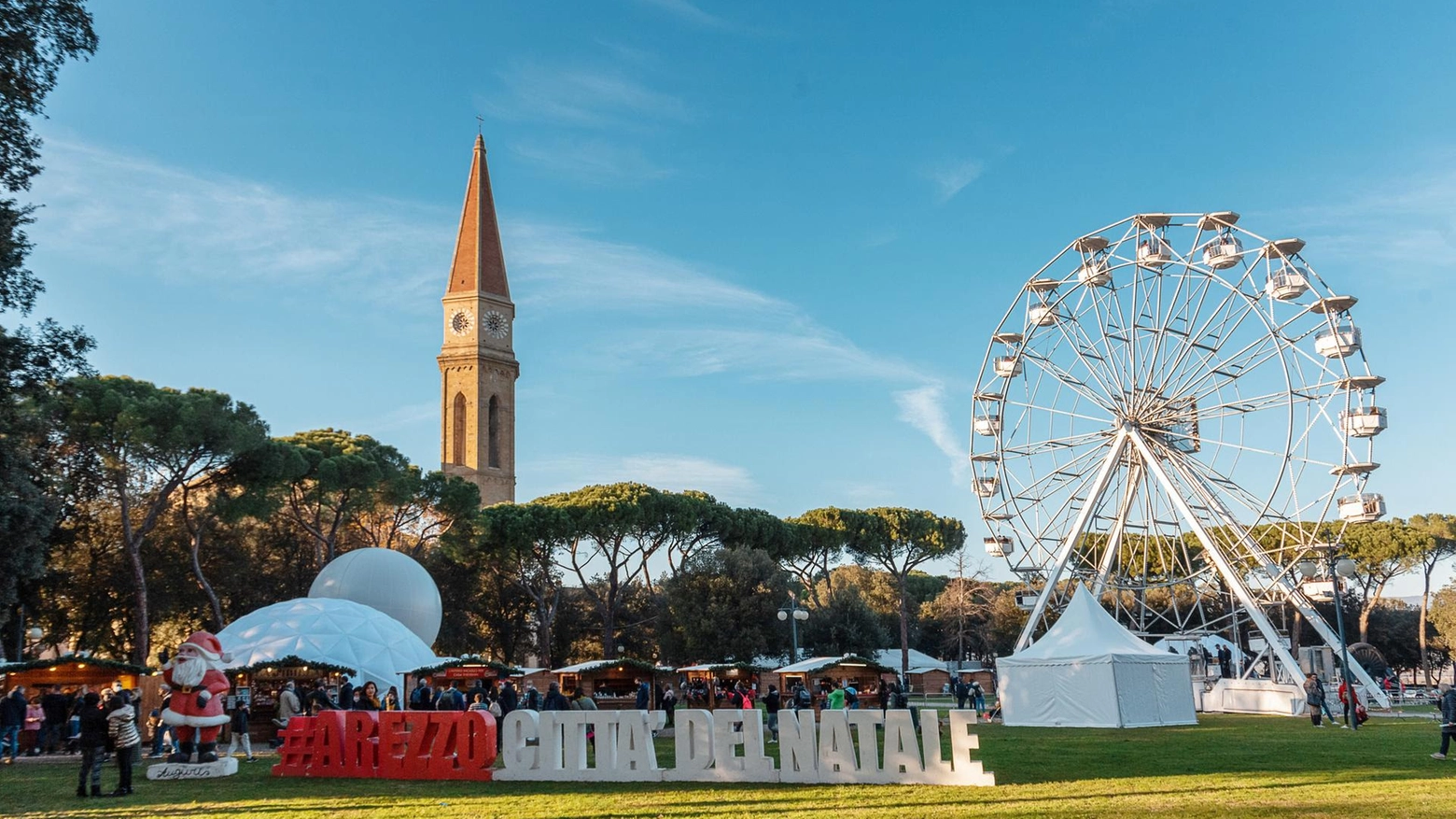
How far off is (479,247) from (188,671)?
61.2m

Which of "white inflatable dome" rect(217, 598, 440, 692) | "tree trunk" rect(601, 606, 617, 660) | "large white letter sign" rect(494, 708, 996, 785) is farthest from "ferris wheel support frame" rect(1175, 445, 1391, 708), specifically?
"tree trunk" rect(601, 606, 617, 660)

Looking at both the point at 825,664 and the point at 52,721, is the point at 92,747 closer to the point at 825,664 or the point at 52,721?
the point at 52,721

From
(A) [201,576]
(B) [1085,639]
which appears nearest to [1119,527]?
(B) [1085,639]

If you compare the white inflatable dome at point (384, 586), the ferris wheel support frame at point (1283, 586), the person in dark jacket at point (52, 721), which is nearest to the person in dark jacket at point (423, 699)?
the person in dark jacket at point (52, 721)

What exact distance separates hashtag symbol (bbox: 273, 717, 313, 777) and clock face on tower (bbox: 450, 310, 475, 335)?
193 ft

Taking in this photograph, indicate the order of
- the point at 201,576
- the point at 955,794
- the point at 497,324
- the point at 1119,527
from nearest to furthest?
the point at 955,794 → the point at 1119,527 → the point at 201,576 → the point at 497,324

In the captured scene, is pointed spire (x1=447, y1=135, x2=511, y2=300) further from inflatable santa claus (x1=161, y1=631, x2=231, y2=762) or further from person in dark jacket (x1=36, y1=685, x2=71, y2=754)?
inflatable santa claus (x1=161, y1=631, x2=231, y2=762)

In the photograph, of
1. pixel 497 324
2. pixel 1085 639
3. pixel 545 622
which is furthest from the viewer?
pixel 497 324

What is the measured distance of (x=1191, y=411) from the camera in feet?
110

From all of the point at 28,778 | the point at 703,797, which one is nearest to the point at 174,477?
the point at 28,778

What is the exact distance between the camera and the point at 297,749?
1658cm

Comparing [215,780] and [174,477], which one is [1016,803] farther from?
[174,477]

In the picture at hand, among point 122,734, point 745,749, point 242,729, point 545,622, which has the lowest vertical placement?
point 745,749

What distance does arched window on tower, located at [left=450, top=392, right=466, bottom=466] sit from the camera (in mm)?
72750
